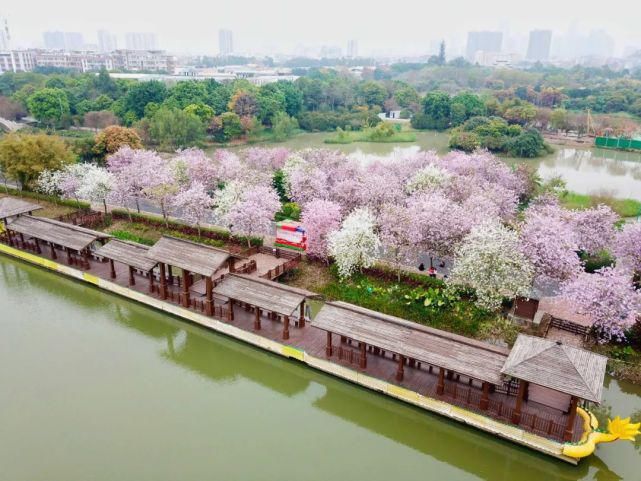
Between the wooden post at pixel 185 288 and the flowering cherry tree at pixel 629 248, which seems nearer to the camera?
the flowering cherry tree at pixel 629 248

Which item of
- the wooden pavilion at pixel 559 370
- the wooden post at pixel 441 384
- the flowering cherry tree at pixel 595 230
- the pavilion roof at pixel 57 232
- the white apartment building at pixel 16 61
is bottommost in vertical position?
the wooden post at pixel 441 384

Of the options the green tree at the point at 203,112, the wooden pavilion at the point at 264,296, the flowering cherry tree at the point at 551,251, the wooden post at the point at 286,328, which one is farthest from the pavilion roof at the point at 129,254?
the green tree at the point at 203,112

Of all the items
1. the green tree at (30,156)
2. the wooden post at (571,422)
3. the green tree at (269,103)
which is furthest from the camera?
the green tree at (269,103)

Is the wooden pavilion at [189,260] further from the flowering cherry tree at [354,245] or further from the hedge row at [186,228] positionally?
the hedge row at [186,228]

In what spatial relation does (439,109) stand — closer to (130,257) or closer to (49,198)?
(49,198)

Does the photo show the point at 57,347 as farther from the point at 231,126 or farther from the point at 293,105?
the point at 293,105

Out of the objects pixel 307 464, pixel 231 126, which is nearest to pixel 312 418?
pixel 307 464

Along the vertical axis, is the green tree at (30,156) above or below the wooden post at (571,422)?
above
